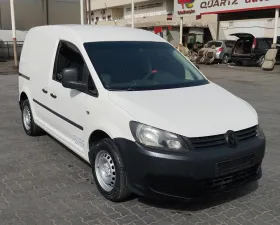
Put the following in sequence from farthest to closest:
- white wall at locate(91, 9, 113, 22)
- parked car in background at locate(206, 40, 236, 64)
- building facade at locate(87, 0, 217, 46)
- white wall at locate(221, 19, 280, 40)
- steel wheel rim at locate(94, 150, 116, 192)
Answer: white wall at locate(91, 9, 113, 22)
building facade at locate(87, 0, 217, 46)
white wall at locate(221, 19, 280, 40)
parked car in background at locate(206, 40, 236, 64)
steel wheel rim at locate(94, 150, 116, 192)

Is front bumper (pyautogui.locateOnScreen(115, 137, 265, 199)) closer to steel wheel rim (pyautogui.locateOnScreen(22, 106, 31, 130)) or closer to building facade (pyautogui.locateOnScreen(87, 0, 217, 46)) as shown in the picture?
steel wheel rim (pyautogui.locateOnScreen(22, 106, 31, 130))

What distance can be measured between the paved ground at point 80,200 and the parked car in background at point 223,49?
18646 millimetres

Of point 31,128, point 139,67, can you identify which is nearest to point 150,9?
point 31,128

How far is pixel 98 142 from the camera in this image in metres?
3.80

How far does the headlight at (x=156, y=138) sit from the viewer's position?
317 centimetres

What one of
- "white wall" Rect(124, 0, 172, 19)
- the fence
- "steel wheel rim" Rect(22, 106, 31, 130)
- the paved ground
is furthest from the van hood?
"white wall" Rect(124, 0, 172, 19)

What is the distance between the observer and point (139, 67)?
14.0 ft

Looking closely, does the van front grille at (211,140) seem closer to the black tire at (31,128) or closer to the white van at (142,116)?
the white van at (142,116)

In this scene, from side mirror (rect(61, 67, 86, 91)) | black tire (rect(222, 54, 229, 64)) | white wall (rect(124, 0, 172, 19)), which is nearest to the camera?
side mirror (rect(61, 67, 86, 91))

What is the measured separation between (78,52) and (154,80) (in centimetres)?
102

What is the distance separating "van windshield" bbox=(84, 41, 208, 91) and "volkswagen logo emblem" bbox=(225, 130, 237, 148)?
1039mm

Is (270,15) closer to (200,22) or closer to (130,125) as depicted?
(200,22)

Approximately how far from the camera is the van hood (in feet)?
10.6

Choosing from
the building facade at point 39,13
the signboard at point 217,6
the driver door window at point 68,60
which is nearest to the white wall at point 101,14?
the building facade at point 39,13
